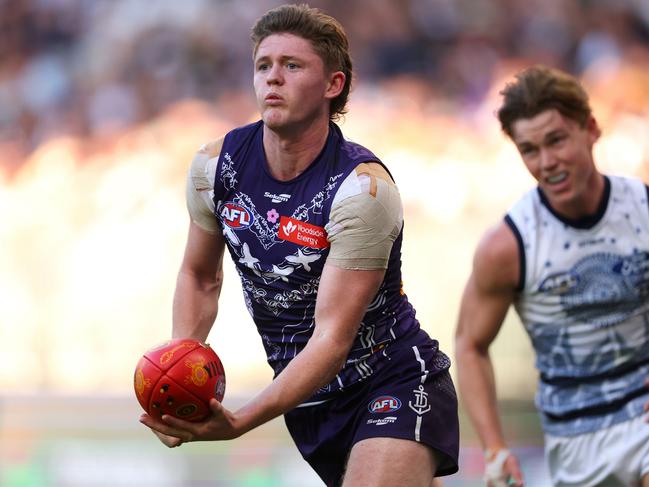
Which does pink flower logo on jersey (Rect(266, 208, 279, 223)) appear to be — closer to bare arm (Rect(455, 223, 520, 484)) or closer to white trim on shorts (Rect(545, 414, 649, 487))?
bare arm (Rect(455, 223, 520, 484))

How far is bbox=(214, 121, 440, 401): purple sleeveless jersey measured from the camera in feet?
13.3

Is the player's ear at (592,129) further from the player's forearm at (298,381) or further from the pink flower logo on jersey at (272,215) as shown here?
the player's forearm at (298,381)

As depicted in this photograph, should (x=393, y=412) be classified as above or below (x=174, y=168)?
below

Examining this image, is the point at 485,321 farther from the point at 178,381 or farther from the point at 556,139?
the point at 178,381

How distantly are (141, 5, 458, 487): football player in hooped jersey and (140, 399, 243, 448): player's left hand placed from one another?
0.14m

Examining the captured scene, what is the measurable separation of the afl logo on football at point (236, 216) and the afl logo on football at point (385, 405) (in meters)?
0.80

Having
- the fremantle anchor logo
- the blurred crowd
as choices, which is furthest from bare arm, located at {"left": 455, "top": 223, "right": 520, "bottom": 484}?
the blurred crowd

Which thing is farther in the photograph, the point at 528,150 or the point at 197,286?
the point at 528,150

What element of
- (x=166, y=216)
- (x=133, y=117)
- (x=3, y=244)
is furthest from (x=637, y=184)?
(x=133, y=117)

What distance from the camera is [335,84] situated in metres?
4.29

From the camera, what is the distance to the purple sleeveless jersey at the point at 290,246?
13.3ft

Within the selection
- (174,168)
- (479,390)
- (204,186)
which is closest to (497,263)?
(479,390)

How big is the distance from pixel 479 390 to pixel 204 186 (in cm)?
175

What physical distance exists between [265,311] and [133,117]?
8.03 metres
